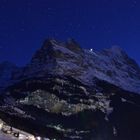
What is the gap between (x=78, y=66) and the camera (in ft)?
500

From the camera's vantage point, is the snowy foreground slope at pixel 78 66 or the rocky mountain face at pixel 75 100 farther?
the snowy foreground slope at pixel 78 66

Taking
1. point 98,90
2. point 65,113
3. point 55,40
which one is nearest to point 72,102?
point 65,113

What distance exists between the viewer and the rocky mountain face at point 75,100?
113 m

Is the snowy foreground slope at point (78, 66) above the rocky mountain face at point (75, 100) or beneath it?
above

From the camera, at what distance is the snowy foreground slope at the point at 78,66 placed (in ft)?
471

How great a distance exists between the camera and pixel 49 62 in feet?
506

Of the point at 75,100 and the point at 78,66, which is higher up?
the point at 78,66

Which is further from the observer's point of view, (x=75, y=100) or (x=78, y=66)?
(x=78, y=66)

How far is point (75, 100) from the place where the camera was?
124 meters

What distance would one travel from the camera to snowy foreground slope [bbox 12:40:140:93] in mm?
143500

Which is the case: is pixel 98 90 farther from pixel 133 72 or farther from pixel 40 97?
pixel 133 72

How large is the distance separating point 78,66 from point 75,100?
31814mm

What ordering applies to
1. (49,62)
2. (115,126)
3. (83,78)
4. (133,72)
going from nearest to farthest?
(115,126)
(83,78)
(49,62)
(133,72)

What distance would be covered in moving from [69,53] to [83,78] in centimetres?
2546
